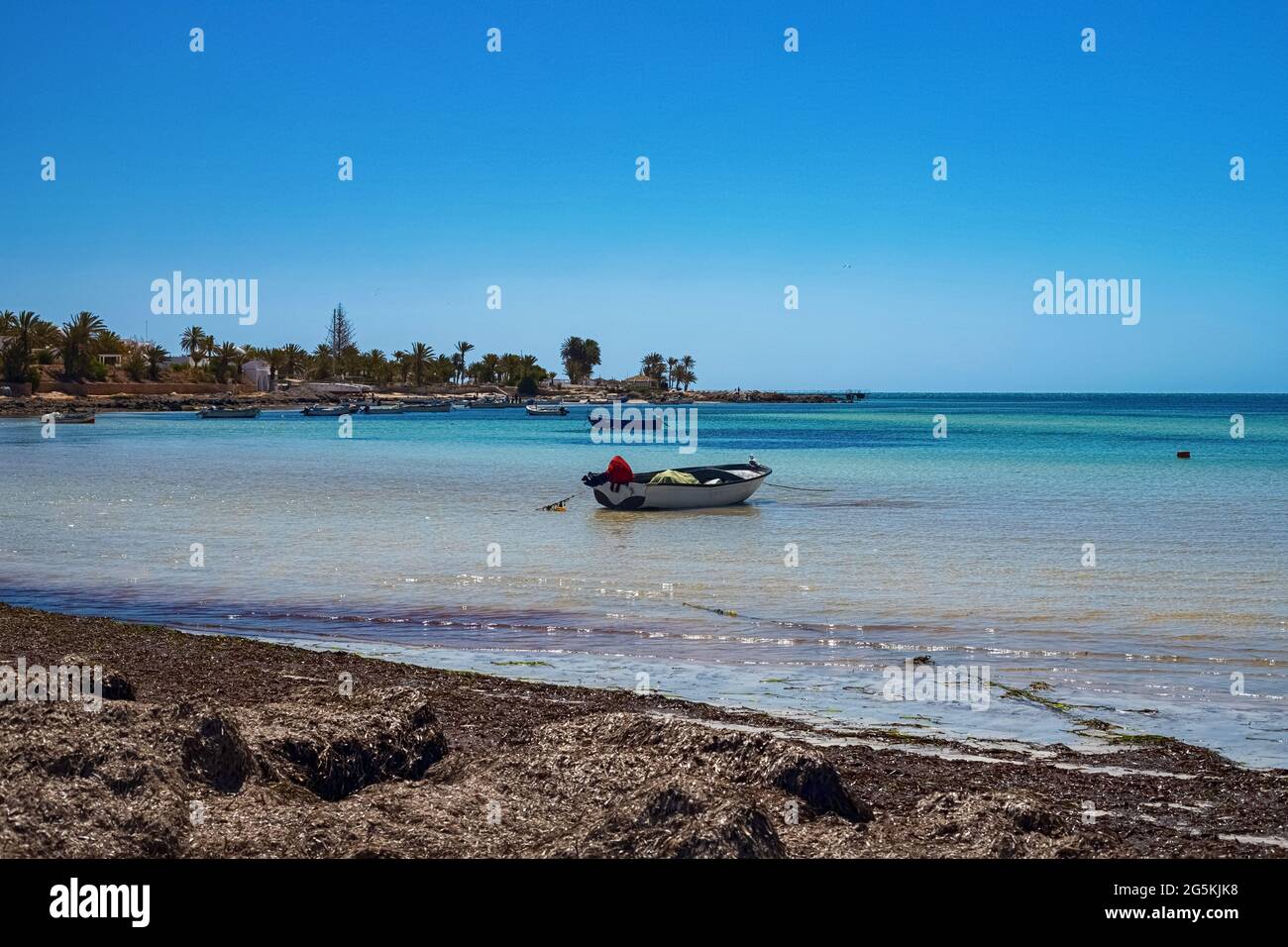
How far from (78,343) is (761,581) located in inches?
5673

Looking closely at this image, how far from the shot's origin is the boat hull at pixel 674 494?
111 ft

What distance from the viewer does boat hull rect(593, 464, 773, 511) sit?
33844 mm

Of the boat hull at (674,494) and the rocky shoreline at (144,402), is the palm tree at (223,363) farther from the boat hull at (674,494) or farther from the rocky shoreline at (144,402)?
the boat hull at (674,494)

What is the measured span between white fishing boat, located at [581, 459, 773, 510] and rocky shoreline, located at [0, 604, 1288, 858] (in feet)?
81.2

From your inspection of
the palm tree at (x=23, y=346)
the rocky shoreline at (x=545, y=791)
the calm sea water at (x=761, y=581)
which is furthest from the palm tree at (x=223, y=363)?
the rocky shoreline at (x=545, y=791)

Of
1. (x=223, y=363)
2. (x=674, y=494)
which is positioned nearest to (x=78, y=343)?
(x=223, y=363)

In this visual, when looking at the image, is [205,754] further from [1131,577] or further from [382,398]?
[382,398]

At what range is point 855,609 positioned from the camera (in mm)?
17062

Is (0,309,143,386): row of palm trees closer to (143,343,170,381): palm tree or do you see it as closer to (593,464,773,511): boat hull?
(143,343,170,381): palm tree

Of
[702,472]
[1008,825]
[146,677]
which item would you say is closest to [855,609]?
[146,677]

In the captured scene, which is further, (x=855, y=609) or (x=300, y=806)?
(x=855, y=609)

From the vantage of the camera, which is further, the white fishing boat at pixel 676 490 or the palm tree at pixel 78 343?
A: the palm tree at pixel 78 343

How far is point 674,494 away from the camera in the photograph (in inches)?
1362
